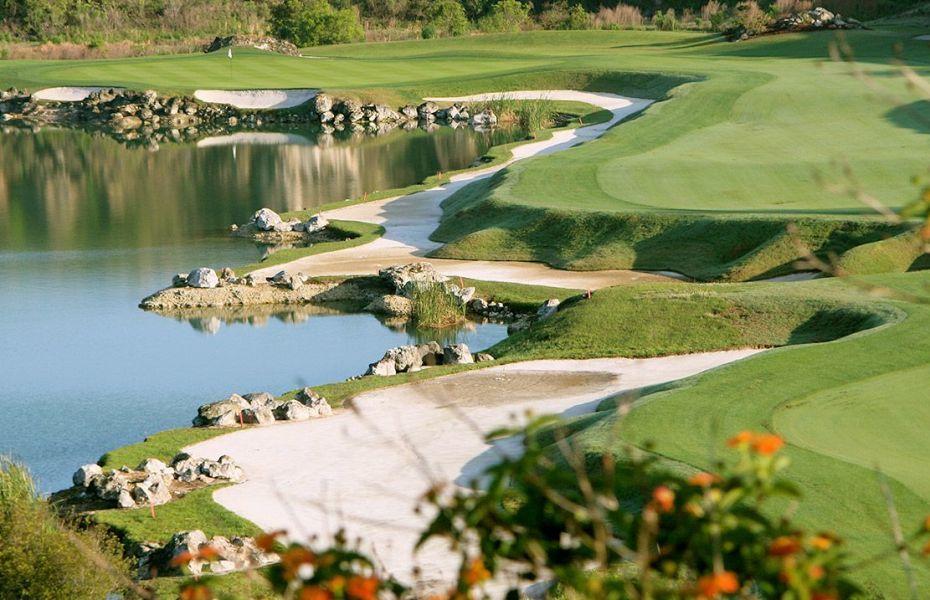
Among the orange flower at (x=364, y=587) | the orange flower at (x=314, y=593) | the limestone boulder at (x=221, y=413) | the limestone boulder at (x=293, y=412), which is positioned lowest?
the limestone boulder at (x=221, y=413)

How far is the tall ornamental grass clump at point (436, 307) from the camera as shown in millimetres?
29453

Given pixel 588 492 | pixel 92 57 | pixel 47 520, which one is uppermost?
pixel 588 492

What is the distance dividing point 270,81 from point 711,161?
37.1 meters

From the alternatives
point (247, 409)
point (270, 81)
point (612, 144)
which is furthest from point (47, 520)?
point (270, 81)

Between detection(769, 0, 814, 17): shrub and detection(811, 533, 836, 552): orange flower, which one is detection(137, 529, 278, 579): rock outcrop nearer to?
detection(811, 533, 836, 552): orange flower

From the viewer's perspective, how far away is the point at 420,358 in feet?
81.6

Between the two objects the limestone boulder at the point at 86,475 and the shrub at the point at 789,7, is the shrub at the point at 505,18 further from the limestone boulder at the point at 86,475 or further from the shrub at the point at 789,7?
the limestone boulder at the point at 86,475

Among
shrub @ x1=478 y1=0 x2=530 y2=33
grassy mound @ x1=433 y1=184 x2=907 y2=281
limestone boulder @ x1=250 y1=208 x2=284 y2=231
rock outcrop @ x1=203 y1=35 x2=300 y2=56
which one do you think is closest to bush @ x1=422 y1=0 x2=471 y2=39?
shrub @ x1=478 y1=0 x2=530 y2=33

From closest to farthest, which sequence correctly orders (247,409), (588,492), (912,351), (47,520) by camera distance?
(588,492) → (47,520) → (912,351) → (247,409)

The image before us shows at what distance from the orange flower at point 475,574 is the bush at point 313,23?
3273 inches

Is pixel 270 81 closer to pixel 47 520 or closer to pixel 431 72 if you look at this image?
pixel 431 72

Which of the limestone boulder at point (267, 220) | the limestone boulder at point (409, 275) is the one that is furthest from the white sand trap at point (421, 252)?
the limestone boulder at point (267, 220)

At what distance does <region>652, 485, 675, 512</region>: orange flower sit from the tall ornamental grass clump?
24906mm

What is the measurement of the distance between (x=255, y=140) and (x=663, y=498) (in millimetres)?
58237
